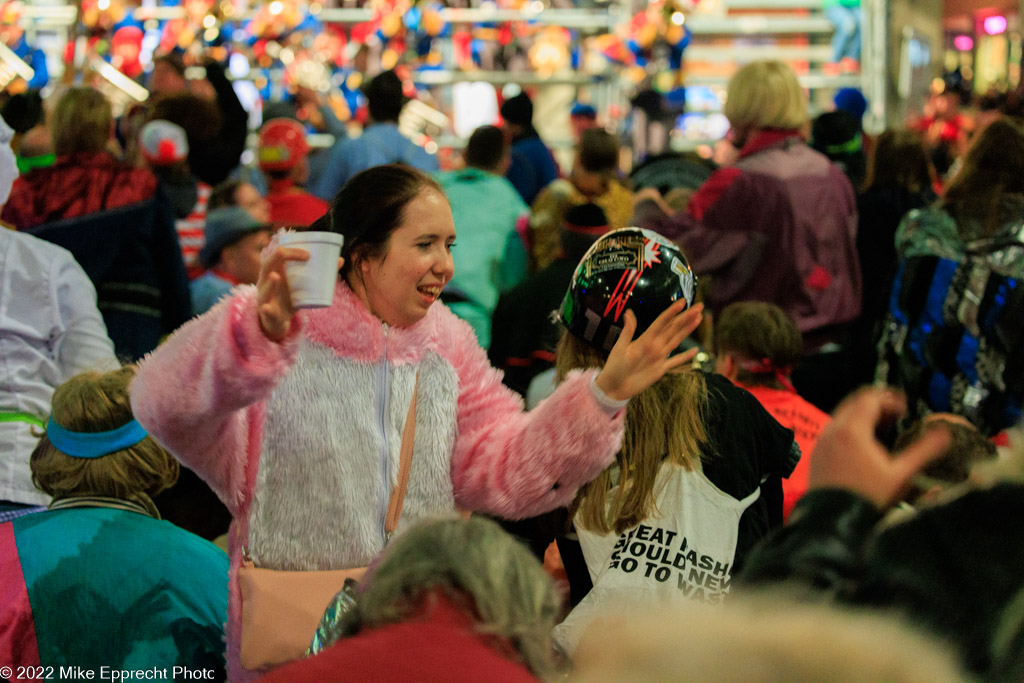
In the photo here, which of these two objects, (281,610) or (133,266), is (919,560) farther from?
(133,266)

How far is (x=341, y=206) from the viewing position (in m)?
2.37

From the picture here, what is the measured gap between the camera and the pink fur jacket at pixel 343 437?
1.99 metres

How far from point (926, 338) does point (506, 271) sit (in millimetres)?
1884

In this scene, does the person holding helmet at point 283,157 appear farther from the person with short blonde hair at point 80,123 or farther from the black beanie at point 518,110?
the black beanie at point 518,110

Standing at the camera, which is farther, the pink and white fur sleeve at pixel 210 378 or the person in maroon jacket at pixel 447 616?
the pink and white fur sleeve at pixel 210 378

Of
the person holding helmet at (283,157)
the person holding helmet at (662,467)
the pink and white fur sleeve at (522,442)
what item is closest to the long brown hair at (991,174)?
the person holding helmet at (662,467)

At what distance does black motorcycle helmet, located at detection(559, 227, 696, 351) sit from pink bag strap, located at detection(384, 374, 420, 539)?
43 cm

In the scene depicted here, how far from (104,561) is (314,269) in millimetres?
997

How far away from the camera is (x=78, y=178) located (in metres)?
4.07

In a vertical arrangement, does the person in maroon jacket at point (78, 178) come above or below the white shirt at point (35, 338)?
above

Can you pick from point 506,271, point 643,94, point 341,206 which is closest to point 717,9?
point 643,94

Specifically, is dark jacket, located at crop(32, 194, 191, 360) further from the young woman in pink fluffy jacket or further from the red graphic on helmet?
the red graphic on helmet

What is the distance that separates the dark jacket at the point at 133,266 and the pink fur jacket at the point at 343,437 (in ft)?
6.27

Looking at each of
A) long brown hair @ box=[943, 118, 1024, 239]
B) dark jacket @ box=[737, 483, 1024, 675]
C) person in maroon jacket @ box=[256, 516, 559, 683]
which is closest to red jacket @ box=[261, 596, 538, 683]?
person in maroon jacket @ box=[256, 516, 559, 683]
